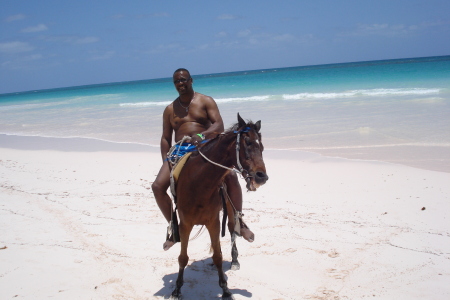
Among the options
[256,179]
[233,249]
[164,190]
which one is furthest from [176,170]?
[233,249]

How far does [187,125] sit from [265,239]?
2033 mm

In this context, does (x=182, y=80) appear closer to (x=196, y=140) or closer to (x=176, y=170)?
(x=196, y=140)

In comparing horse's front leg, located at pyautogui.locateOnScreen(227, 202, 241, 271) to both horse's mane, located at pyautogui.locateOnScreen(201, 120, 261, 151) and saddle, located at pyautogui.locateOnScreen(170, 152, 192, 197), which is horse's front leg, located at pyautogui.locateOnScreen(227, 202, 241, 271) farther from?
horse's mane, located at pyautogui.locateOnScreen(201, 120, 261, 151)

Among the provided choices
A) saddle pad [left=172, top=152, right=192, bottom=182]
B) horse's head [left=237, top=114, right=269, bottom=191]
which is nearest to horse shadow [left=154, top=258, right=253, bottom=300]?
saddle pad [left=172, top=152, right=192, bottom=182]

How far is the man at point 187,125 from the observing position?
181 inches

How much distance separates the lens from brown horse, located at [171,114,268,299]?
3.43m

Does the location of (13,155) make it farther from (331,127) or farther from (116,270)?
(331,127)

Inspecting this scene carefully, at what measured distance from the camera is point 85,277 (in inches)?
189

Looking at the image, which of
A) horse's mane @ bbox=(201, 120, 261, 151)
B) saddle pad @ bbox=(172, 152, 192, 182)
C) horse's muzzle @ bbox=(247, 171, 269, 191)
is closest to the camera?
horse's muzzle @ bbox=(247, 171, 269, 191)

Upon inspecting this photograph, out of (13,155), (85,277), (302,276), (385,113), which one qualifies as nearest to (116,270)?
(85,277)

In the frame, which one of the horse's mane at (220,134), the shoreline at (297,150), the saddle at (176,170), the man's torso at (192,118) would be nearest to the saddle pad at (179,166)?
the saddle at (176,170)

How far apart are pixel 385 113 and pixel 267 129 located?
5.22 m

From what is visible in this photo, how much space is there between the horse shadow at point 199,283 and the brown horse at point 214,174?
0.56 feet

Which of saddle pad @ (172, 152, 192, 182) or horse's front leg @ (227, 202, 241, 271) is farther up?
saddle pad @ (172, 152, 192, 182)
